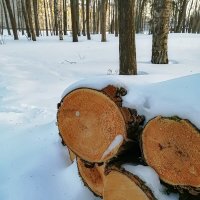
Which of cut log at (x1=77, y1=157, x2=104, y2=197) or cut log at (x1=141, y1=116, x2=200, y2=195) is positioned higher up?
cut log at (x1=141, y1=116, x2=200, y2=195)

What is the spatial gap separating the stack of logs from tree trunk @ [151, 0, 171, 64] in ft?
17.1

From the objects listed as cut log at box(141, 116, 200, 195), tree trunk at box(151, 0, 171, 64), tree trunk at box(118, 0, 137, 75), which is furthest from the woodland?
tree trunk at box(151, 0, 171, 64)

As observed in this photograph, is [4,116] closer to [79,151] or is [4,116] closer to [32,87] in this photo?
[32,87]

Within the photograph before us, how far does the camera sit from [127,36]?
17.3ft

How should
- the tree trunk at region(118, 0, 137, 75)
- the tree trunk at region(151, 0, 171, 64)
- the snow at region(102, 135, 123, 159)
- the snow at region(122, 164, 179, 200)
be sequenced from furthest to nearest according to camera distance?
1. the tree trunk at region(151, 0, 171, 64)
2. the tree trunk at region(118, 0, 137, 75)
3. the snow at region(102, 135, 123, 159)
4. the snow at region(122, 164, 179, 200)

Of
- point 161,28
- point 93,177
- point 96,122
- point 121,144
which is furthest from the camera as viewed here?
point 161,28

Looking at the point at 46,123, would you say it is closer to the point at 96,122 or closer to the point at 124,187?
the point at 96,122

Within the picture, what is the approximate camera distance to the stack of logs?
4.81ft

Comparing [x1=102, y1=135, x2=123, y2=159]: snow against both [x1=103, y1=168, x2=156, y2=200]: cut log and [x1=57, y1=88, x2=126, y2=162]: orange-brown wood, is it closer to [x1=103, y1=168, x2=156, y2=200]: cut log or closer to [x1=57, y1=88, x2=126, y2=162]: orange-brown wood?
[x1=57, y1=88, x2=126, y2=162]: orange-brown wood

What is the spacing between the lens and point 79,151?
194 centimetres

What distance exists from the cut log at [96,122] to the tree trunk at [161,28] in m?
5.23

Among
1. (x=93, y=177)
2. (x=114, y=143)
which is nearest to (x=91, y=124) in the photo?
(x=114, y=143)

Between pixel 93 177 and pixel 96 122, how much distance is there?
1.39ft

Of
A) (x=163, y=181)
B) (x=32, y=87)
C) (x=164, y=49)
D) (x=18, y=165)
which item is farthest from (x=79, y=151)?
(x=164, y=49)
